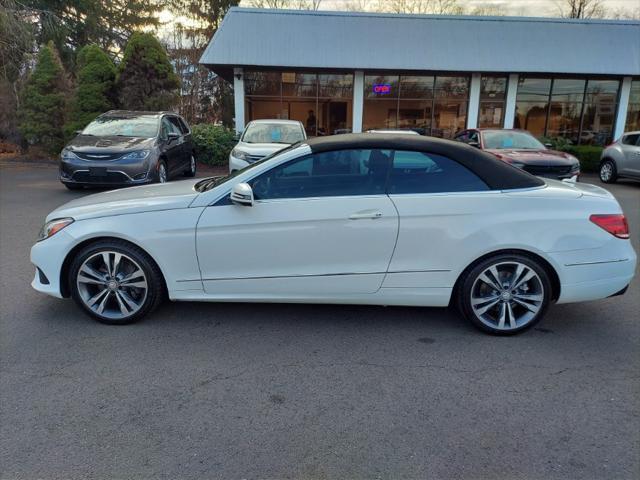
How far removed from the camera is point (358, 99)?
18.9 m

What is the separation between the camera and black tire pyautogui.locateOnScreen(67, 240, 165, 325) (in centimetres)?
389

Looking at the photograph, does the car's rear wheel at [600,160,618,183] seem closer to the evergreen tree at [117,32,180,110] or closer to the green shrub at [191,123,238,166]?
the green shrub at [191,123,238,166]

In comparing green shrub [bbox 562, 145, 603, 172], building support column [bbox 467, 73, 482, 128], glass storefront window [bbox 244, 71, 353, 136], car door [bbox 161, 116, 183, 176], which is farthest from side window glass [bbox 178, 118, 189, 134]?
green shrub [bbox 562, 145, 603, 172]

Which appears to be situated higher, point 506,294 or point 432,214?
point 432,214

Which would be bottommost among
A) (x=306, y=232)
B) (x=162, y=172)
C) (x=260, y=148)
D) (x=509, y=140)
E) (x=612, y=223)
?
(x=162, y=172)

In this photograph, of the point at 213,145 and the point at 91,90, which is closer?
the point at 213,145

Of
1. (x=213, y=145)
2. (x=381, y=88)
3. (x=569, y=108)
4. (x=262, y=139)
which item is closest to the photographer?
(x=262, y=139)

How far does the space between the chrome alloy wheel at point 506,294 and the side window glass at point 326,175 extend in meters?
1.14

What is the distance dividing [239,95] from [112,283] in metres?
15.2

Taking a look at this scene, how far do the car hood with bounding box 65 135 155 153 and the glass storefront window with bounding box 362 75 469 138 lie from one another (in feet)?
36.5

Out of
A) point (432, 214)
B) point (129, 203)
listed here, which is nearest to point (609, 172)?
point (432, 214)

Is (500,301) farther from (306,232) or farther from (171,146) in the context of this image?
(171,146)

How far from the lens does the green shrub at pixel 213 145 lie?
50.6ft

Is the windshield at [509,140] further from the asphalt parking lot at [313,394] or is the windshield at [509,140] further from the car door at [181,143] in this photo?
the asphalt parking lot at [313,394]
